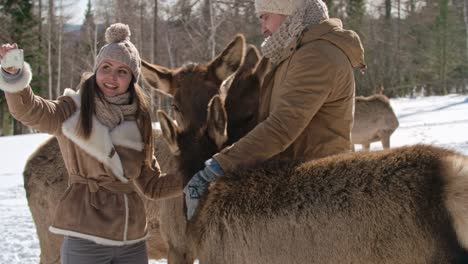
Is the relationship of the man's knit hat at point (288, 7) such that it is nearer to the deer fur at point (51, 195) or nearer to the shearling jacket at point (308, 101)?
the shearling jacket at point (308, 101)

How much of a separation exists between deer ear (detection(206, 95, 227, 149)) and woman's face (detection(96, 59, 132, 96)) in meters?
0.97

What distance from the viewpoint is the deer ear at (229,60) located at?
4.31 meters

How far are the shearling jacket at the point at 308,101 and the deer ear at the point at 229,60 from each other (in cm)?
125

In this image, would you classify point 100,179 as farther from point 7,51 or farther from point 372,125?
point 372,125

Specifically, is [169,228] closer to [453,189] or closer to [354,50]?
[354,50]

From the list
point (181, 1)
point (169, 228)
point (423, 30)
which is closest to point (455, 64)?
point (423, 30)

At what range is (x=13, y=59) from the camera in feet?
9.43

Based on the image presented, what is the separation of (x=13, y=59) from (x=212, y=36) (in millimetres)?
19883

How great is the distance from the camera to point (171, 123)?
2.80 meters

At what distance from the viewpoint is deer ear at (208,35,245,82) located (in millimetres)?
4309

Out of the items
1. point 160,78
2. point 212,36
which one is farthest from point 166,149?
point 212,36

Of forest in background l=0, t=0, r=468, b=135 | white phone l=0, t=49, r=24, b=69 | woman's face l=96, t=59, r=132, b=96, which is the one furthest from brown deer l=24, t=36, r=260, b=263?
forest in background l=0, t=0, r=468, b=135

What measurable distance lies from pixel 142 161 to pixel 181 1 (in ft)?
84.4

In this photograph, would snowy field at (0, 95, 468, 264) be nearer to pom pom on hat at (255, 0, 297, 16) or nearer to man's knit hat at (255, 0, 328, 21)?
Answer: man's knit hat at (255, 0, 328, 21)
